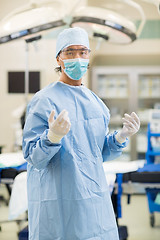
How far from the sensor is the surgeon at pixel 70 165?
175cm

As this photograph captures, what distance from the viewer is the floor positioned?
3.70 m

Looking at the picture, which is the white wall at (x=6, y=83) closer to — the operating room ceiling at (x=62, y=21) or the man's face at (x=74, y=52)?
the operating room ceiling at (x=62, y=21)

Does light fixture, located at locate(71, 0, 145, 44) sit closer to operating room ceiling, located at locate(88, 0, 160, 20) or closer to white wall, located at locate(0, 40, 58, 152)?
white wall, located at locate(0, 40, 58, 152)

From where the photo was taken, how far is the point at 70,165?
175 centimetres

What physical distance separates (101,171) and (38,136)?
0.37 meters

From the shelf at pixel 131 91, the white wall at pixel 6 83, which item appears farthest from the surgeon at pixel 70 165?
the shelf at pixel 131 91

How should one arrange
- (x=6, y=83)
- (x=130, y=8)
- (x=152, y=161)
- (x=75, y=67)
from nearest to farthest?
(x=75, y=67) < (x=152, y=161) < (x=6, y=83) < (x=130, y=8)

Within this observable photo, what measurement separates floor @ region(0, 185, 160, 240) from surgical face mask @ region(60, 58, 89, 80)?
2.24 meters

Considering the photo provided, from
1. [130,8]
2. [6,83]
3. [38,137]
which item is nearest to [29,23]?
[38,137]

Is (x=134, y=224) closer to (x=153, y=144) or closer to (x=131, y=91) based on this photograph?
(x=153, y=144)

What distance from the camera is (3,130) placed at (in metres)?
5.50

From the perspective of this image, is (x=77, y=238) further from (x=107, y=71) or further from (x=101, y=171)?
(x=107, y=71)

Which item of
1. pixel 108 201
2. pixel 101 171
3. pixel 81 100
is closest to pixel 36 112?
pixel 81 100

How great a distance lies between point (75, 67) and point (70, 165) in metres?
0.45
